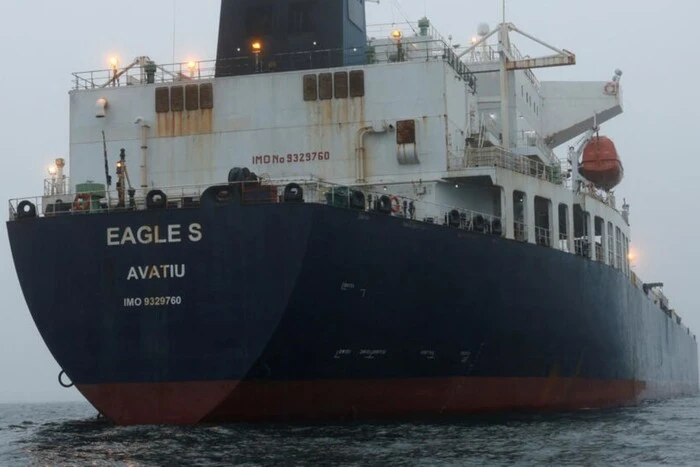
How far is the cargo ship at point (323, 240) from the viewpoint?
2214 centimetres

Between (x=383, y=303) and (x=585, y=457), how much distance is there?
5.57 m

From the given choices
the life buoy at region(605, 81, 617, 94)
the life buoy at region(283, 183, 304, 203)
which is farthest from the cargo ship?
the life buoy at region(605, 81, 617, 94)

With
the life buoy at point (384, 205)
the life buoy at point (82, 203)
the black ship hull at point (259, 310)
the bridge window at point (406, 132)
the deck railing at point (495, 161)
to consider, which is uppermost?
the bridge window at point (406, 132)

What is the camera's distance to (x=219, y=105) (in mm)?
27453

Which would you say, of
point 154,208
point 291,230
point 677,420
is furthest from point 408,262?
point 677,420

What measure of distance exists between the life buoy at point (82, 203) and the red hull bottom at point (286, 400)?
3692 millimetres

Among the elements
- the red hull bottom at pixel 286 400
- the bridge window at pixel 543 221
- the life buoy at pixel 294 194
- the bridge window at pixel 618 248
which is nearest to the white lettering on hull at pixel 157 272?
the red hull bottom at pixel 286 400

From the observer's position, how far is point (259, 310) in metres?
21.8

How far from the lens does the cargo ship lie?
2214 centimetres

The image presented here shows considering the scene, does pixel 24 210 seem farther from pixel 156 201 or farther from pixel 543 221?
pixel 543 221

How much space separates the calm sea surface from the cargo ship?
106cm

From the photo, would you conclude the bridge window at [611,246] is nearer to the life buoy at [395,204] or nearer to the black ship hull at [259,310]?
the black ship hull at [259,310]

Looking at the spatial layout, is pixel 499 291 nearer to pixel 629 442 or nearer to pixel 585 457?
pixel 629 442

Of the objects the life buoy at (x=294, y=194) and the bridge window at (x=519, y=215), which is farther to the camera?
the bridge window at (x=519, y=215)
